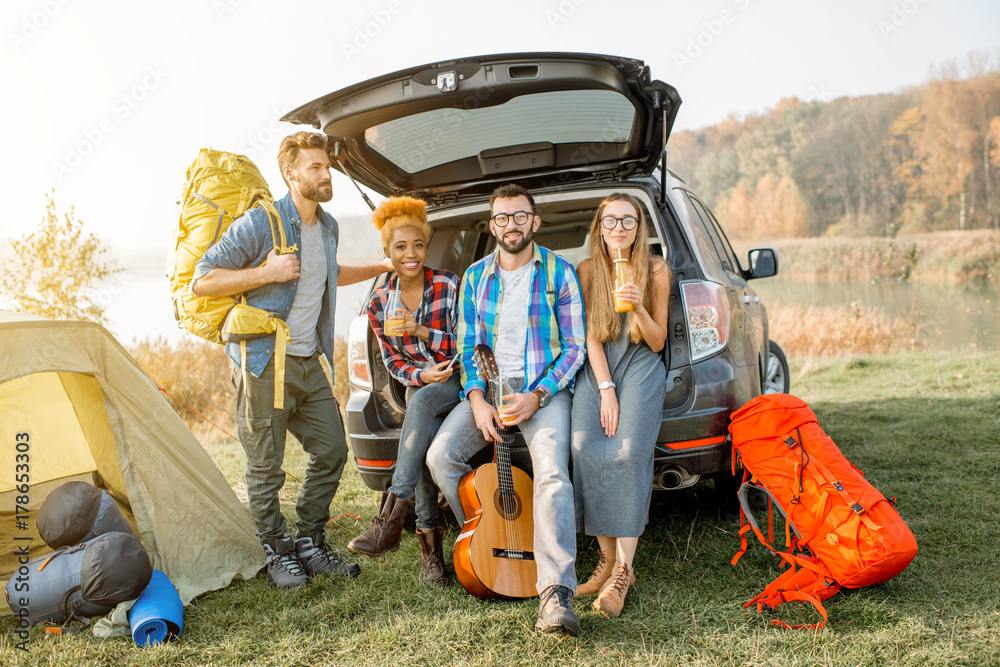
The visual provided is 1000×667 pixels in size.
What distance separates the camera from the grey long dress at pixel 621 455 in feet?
7.83

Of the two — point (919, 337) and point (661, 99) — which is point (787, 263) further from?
point (661, 99)

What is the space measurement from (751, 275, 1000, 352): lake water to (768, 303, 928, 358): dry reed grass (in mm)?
282

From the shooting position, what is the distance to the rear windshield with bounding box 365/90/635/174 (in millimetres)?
2736

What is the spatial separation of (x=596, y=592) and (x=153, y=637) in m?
1.64

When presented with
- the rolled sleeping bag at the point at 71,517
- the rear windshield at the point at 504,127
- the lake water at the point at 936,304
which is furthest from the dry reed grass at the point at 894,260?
the rolled sleeping bag at the point at 71,517

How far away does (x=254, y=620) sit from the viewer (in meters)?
2.44

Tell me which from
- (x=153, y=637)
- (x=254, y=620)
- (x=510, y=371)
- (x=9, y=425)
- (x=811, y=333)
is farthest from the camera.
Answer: (x=811, y=333)

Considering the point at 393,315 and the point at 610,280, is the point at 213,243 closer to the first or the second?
the point at 393,315

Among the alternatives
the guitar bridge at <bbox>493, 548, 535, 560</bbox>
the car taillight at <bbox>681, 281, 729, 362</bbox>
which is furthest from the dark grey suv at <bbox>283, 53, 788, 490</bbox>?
the guitar bridge at <bbox>493, 548, 535, 560</bbox>

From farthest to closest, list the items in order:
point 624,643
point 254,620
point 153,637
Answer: point 254,620 < point 153,637 < point 624,643

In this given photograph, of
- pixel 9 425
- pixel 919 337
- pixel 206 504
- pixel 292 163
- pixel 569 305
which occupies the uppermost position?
pixel 292 163

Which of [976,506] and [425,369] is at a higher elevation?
[425,369]

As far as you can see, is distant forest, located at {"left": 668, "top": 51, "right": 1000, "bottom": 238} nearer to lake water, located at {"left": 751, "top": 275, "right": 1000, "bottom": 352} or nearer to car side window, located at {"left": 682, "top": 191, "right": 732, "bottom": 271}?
lake water, located at {"left": 751, "top": 275, "right": 1000, "bottom": 352}

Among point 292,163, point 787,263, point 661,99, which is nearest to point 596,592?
point 661,99
